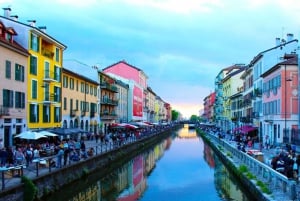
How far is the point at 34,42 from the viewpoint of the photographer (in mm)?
42656

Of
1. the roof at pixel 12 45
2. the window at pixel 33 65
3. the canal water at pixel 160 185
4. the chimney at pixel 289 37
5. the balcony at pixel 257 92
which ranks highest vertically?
the chimney at pixel 289 37

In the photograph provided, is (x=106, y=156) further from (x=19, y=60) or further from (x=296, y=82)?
(x=296, y=82)

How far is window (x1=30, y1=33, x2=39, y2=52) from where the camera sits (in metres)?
41.9

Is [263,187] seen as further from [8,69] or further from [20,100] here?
[20,100]

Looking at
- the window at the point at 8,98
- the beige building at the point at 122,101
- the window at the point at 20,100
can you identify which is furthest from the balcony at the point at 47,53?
the beige building at the point at 122,101

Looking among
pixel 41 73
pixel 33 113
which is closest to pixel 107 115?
pixel 41 73

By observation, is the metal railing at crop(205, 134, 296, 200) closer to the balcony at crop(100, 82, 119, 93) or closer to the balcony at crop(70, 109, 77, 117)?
the balcony at crop(70, 109, 77, 117)

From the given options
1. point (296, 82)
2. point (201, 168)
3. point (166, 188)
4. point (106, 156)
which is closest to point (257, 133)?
point (296, 82)

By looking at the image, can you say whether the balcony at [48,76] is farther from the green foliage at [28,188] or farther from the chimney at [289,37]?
the chimney at [289,37]

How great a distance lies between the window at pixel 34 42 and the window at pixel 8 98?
20.4 ft

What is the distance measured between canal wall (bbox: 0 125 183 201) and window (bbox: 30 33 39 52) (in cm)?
1172

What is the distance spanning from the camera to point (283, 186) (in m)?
20.2

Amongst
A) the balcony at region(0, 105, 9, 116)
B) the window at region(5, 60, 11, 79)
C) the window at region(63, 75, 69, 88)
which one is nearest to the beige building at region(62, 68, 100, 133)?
the window at region(63, 75, 69, 88)

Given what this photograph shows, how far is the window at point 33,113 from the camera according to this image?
42034 mm
